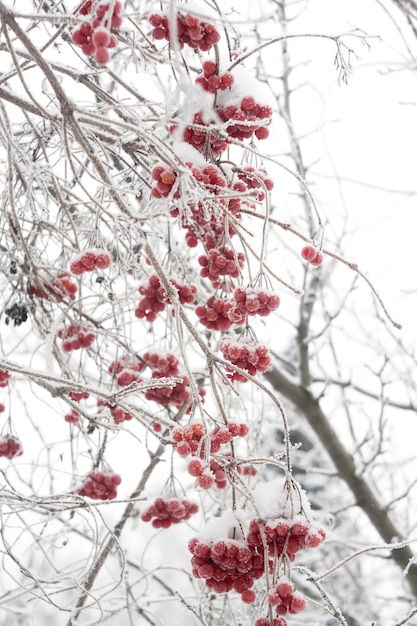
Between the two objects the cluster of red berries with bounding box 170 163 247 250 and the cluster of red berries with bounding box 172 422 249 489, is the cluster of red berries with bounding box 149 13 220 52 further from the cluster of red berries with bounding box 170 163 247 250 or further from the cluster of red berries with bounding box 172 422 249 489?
the cluster of red berries with bounding box 172 422 249 489

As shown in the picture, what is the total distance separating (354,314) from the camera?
611 cm

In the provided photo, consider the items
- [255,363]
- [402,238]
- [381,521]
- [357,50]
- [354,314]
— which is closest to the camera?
[255,363]

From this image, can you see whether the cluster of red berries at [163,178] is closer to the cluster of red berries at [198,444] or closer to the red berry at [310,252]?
the red berry at [310,252]

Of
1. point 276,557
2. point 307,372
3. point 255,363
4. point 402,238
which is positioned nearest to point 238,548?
point 276,557

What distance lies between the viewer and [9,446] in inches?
103

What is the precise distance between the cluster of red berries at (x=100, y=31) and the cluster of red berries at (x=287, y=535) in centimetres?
106

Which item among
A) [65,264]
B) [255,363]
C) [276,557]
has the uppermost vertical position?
Answer: [65,264]

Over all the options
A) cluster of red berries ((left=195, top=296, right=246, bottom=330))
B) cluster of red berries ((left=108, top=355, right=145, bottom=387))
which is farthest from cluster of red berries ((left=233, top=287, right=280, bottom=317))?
cluster of red berries ((left=108, top=355, right=145, bottom=387))

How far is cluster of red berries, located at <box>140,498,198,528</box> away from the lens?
2.32 meters

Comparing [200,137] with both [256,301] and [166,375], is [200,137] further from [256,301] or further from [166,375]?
[166,375]

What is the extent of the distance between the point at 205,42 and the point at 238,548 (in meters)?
1.23

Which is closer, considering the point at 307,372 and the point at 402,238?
the point at 307,372

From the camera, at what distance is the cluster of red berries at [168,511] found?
2.32 metres

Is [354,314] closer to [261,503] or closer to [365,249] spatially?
[365,249]
